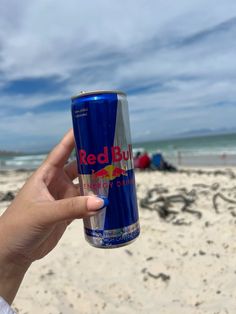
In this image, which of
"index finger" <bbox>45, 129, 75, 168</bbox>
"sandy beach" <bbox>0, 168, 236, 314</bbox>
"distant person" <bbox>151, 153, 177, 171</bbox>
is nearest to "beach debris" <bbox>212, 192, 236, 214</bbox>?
"sandy beach" <bbox>0, 168, 236, 314</bbox>

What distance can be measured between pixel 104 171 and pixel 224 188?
4.94 metres

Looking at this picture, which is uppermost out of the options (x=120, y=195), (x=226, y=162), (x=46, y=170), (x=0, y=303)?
(x=46, y=170)

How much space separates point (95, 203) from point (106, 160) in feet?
0.51

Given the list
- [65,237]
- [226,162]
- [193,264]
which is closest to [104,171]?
[193,264]

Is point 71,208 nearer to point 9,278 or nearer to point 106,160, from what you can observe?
point 106,160

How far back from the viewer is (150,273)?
317 centimetres

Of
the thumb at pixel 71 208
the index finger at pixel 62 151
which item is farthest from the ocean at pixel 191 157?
the thumb at pixel 71 208

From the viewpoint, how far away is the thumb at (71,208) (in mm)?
1216

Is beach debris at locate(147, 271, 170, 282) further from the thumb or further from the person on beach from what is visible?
the thumb

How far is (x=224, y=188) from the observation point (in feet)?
19.2

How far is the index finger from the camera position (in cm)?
150

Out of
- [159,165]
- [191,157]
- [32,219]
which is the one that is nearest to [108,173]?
[32,219]

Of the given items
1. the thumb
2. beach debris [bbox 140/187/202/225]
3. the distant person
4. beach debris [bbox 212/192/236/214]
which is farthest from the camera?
the distant person

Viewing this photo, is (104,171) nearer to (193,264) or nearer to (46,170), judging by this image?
(46,170)
